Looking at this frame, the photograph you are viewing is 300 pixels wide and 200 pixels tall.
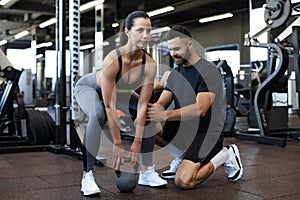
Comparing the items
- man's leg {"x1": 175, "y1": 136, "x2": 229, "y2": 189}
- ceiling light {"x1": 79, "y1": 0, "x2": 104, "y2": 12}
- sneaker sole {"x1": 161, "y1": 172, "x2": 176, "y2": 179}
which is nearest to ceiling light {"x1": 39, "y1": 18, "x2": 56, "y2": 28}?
ceiling light {"x1": 79, "y1": 0, "x2": 104, "y2": 12}

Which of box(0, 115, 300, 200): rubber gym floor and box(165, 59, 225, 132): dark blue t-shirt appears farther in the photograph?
box(165, 59, 225, 132): dark blue t-shirt

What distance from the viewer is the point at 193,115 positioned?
2240 mm

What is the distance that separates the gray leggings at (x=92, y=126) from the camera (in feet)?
6.74

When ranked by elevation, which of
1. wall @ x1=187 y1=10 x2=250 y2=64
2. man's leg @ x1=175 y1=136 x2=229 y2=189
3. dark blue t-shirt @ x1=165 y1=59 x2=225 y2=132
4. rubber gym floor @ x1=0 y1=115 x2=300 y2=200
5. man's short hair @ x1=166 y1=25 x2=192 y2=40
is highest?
wall @ x1=187 y1=10 x2=250 y2=64

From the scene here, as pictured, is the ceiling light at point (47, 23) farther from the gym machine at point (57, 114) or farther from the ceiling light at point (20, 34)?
the gym machine at point (57, 114)

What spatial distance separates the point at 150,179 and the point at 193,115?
466 mm

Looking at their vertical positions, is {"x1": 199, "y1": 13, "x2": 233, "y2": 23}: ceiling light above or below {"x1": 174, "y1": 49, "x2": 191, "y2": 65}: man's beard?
above

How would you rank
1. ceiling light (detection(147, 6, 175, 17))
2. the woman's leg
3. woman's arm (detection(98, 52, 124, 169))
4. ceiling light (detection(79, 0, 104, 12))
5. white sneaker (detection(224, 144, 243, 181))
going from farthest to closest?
ceiling light (detection(147, 6, 175, 17))
ceiling light (detection(79, 0, 104, 12))
white sneaker (detection(224, 144, 243, 181))
the woman's leg
woman's arm (detection(98, 52, 124, 169))

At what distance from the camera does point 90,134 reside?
80.7 inches

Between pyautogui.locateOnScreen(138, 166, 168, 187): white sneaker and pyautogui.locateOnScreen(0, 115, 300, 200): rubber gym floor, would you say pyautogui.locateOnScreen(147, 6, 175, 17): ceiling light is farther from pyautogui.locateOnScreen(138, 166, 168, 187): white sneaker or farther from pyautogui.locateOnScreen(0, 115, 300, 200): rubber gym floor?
pyautogui.locateOnScreen(138, 166, 168, 187): white sneaker

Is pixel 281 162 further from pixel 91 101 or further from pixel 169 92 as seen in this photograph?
pixel 91 101

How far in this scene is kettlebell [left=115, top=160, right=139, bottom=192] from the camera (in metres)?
2.15

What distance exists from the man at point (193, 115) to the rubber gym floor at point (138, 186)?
0.39 ft

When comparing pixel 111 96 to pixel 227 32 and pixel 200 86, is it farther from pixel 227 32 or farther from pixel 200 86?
pixel 227 32
